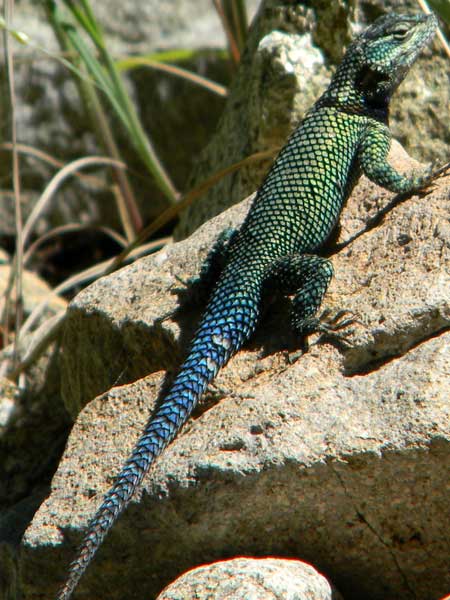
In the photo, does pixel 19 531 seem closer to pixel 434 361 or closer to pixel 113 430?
pixel 113 430

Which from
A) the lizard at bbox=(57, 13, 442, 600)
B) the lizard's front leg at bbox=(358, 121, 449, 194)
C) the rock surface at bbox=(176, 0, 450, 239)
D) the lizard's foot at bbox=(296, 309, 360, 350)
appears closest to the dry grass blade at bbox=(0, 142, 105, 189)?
the rock surface at bbox=(176, 0, 450, 239)

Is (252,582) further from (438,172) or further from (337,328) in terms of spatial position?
(438,172)

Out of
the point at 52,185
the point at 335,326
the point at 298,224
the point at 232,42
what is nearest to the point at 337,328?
the point at 335,326

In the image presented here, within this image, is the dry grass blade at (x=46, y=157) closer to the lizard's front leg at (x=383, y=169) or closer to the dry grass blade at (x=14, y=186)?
the dry grass blade at (x=14, y=186)

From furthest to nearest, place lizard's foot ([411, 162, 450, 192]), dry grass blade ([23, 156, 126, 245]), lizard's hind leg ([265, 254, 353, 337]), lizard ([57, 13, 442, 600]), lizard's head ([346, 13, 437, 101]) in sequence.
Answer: dry grass blade ([23, 156, 126, 245]) < lizard's head ([346, 13, 437, 101]) < lizard's foot ([411, 162, 450, 192]) < lizard's hind leg ([265, 254, 353, 337]) < lizard ([57, 13, 442, 600])

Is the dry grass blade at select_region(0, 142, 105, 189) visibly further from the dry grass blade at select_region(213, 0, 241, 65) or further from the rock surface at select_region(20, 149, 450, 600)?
the rock surface at select_region(20, 149, 450, 600)

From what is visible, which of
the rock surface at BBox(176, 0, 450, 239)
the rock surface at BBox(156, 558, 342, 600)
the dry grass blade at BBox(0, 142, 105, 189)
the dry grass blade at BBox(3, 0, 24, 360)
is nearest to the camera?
the rock surface at BBox(156, 558, 342, 600)

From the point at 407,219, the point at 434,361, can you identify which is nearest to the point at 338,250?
the point at 407,219
